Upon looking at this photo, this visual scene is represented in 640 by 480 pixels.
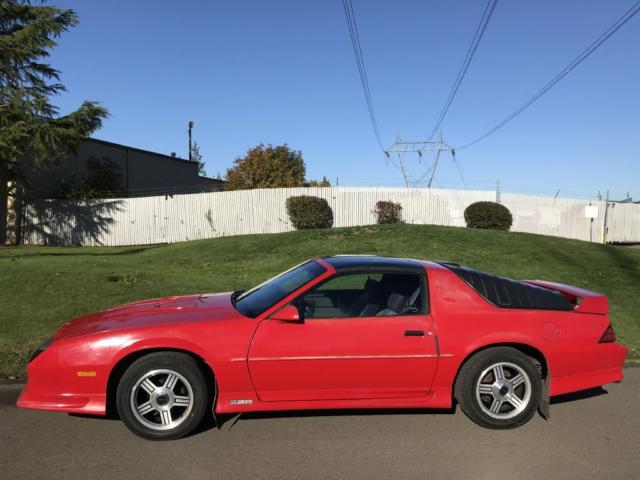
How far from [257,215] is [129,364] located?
66.2 feet

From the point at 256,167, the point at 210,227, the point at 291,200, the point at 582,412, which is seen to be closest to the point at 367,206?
the point at 291,200

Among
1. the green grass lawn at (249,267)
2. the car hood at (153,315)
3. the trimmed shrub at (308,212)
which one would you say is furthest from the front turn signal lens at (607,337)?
the trimmed shrub at (308,212)

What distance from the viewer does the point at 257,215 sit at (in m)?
24.0

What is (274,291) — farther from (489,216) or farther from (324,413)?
(489,216)

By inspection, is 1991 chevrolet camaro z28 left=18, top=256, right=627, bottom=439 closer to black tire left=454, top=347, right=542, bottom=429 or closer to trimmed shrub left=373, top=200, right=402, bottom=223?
black tire left=454, top=347, right=542, bottom=429

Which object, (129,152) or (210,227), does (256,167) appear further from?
(210,227)

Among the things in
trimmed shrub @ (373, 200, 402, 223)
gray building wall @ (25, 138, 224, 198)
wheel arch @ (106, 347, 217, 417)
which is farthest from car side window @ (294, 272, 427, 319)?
gray building wall @ (25, 138, 224, 198)

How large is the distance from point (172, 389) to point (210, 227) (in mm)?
21058

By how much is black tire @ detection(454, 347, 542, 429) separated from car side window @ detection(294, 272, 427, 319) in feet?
2.03

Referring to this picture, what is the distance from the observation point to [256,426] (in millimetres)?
4188

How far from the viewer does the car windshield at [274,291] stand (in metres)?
4.25

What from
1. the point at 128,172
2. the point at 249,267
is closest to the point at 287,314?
the point at 249,267

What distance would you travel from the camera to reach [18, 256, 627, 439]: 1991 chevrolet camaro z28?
3.87m

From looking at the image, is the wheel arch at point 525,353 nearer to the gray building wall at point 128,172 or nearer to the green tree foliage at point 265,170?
the gray building wall at point 128,172
